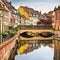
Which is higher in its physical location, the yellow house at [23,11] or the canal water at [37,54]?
the yellow house at [23,11]

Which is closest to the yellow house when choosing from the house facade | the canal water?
the house facade

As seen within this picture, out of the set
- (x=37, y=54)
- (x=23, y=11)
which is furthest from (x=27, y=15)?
(x=37, y=54)

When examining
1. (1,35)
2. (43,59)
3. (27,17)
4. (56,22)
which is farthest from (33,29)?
(27,17)

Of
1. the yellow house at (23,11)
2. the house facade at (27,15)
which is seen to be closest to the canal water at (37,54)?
the house facade at (27,15)

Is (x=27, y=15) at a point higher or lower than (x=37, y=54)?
higher

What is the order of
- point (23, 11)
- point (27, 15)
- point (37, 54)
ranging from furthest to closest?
point (27, 15) < point (23, 11) < point (37, 54)

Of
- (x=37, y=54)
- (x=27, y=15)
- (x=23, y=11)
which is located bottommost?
(x=37, y=54)

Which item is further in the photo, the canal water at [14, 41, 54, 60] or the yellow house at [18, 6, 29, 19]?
the yellow house at [18, 6, 29, 19]

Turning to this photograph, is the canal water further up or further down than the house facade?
further down

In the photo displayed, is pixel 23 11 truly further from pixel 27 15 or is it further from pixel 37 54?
pixel 37 54

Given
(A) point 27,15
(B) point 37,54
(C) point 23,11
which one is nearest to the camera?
(B) point 37,54

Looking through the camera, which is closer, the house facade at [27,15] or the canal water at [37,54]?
the canal water at [37,54]

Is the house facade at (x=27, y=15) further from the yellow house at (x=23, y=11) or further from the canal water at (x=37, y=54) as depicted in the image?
the canal water at (x=37, y=54)

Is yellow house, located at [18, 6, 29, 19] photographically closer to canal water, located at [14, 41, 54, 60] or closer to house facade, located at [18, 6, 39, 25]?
house facade, located at [18, 6, 39, 25]
